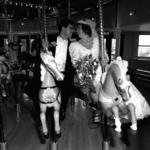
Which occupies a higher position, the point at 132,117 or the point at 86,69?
the point at 86,69

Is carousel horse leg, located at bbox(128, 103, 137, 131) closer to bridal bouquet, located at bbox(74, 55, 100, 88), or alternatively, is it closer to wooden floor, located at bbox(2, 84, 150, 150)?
bridal bouquet, located at bbox(74, 55, 100, 88)

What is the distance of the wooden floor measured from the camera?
2314 mm

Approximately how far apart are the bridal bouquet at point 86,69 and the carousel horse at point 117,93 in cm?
28

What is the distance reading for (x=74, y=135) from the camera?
2.54 meters

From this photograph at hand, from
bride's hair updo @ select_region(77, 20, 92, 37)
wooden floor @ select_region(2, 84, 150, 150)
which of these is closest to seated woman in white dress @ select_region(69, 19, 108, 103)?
bride's hair updo @ select_region(77, 20, 92, 37)

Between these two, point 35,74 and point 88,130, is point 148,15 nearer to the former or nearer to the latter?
point 88,130

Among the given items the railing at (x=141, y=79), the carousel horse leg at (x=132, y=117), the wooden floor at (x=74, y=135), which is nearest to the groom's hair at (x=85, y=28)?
the carousel horse leg at (x=132, y=117)

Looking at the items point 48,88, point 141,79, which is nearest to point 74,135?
point 48,88

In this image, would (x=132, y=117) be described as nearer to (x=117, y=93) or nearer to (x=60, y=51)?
(x=117, y=93)

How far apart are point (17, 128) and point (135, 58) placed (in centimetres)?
725

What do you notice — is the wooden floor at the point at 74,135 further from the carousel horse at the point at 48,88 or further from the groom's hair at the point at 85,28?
the groom's hair at the point at 85,28

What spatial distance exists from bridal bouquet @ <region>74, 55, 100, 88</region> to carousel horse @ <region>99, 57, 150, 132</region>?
281 mm

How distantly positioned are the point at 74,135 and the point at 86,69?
989 mm

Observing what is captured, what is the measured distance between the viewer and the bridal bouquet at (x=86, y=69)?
193 cm
